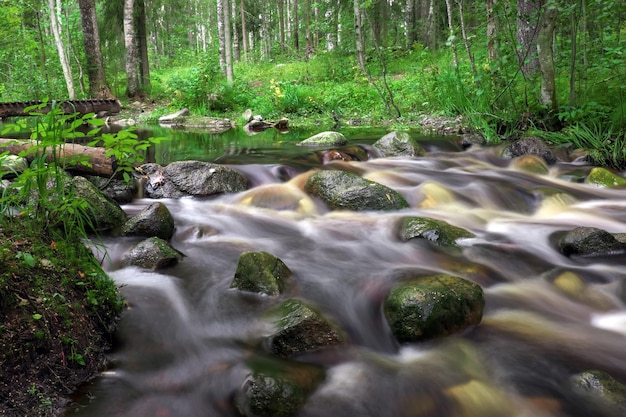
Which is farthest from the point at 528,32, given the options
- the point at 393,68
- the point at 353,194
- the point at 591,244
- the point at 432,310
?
the point at 393,68

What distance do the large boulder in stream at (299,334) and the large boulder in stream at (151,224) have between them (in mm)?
1783

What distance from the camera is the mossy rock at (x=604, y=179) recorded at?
611 cm

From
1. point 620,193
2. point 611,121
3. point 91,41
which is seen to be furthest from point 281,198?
point 91,41

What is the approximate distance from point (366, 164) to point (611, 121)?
3.91 meters

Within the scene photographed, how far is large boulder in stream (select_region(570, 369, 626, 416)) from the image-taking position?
6.73 ft

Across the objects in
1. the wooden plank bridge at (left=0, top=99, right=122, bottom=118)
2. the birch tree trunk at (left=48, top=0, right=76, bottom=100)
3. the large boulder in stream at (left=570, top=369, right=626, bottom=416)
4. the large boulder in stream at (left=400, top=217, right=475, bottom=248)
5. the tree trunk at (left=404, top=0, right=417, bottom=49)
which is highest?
the tree trunk at (left=404, top=0, right=417, bottom=49)

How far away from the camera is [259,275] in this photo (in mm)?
3070

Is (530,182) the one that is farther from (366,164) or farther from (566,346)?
(566,346)

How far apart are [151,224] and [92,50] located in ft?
48.6

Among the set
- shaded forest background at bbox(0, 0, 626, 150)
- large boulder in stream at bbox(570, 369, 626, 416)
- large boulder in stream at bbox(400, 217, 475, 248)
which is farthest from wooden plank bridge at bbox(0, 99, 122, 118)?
large boulder in stream at bbox(570, 369, 626, 416)

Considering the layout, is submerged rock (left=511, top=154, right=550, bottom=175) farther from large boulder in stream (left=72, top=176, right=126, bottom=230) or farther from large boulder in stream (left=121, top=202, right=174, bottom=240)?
large boulder in stream (left=72, top=176, right=126, bottom=230)

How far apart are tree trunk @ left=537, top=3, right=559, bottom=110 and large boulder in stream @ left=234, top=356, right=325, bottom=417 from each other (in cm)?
734

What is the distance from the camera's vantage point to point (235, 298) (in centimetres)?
305

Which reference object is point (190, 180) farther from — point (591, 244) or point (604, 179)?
point (604, 179)
